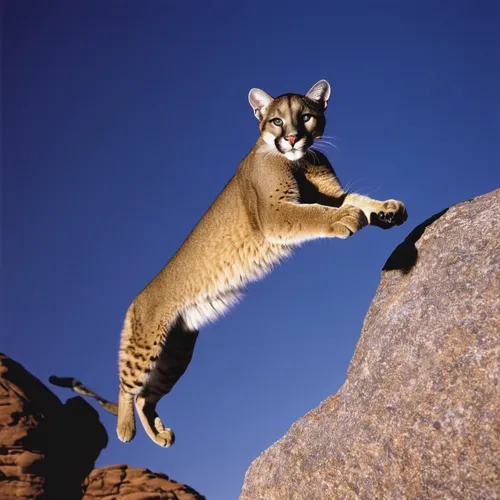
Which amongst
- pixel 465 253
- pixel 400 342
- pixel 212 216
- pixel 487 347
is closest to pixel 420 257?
pixel 465 253

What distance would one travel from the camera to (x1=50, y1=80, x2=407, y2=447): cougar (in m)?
6.71

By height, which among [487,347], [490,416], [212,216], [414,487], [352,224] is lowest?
[414,487]

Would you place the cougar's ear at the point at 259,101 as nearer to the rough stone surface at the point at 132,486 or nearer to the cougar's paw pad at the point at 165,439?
the cougar's paw pad at the point at 165,439

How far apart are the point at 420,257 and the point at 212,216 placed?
10.5 feet

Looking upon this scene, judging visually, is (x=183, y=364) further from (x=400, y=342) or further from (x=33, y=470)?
(x=33, y=470)

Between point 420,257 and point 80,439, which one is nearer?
point 420,257

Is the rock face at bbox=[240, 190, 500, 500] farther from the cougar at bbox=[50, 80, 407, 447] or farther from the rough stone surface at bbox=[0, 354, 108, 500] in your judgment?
the rough stone surface at bbox=[0, 354, 108, 500]

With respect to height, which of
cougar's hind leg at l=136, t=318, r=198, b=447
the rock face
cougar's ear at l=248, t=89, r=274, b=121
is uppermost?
cougar's ear at l=248, t=89, r=274, b=121

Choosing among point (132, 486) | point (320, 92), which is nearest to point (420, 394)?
point (320, 92)

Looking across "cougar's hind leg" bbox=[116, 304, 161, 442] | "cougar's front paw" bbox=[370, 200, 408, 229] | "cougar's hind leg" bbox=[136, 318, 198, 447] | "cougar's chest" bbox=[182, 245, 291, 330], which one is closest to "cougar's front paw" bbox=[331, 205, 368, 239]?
"cougar's front paw" bbox=[370, 200, 408, 229]

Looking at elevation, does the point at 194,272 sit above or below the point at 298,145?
below

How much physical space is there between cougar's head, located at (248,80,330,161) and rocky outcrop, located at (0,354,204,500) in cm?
1014

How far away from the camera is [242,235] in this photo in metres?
7.76

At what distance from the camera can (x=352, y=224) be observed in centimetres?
591
